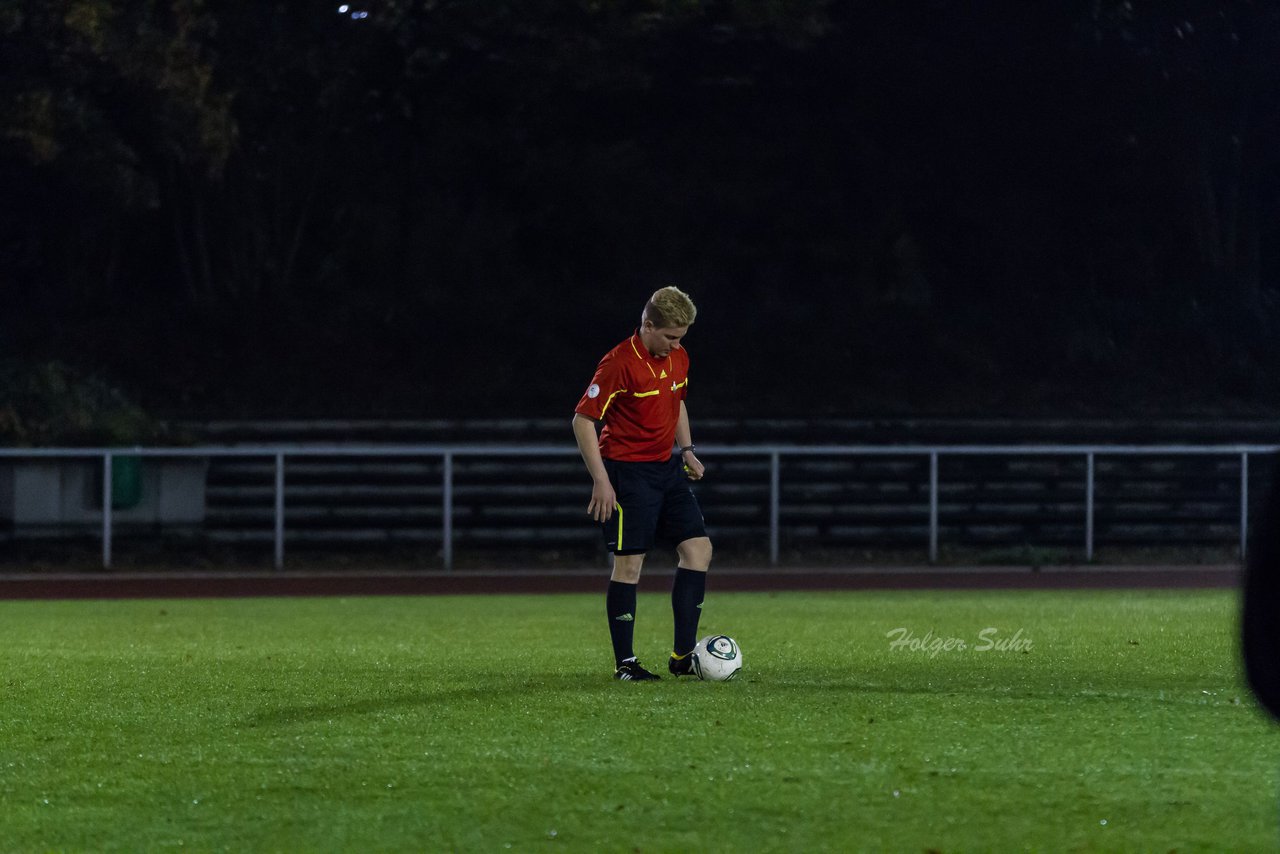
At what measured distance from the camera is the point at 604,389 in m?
7.98

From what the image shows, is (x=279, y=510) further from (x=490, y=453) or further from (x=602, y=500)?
(x=602, y=500)

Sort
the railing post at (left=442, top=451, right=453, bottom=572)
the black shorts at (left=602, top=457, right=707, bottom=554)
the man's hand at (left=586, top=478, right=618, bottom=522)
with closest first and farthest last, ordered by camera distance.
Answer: the man's hand at (left=586, top=478, right=618, bottom=522) < the black shorts at (left=602, top=457, right=707, bottom=554) < the railing post at (left=442, top=451, right=453, bottom=572)

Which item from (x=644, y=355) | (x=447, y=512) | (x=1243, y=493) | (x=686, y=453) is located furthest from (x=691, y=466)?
(x=1243, y=493)

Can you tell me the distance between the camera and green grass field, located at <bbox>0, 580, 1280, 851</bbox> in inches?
188

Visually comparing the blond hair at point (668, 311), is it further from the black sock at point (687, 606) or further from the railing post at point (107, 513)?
the railing post at point (107, 513)

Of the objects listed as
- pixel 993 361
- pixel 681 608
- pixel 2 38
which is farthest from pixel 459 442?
pixel 681 608

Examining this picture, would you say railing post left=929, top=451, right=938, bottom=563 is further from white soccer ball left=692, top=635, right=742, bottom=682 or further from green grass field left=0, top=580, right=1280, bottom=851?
white soccer ball left=692, top=635, right=742, bottom=682

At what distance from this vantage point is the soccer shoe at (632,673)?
26.2 feet

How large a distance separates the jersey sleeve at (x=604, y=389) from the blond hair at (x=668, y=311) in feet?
0.93

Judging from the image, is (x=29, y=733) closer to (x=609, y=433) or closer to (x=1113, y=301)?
(x=609, y=433)

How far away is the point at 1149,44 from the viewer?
25844 millimetres

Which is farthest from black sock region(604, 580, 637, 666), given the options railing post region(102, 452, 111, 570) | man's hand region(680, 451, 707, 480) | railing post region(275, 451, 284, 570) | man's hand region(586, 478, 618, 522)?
railing post region(102, 452, 111, 570)

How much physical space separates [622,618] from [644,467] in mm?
695

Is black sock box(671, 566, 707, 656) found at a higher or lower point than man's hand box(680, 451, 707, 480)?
lower
